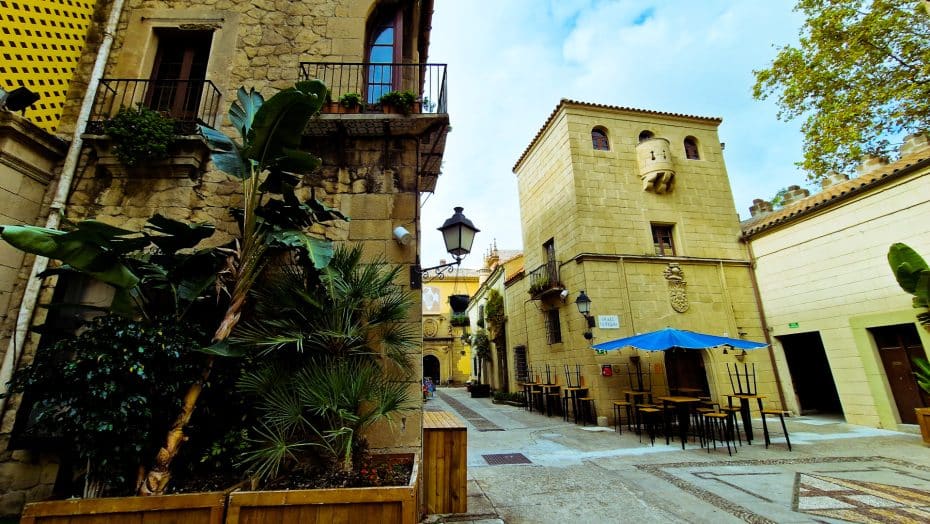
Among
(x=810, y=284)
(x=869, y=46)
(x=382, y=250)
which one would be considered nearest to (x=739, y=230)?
(x=810, y=284)

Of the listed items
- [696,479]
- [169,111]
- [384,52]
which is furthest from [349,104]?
[696,479]

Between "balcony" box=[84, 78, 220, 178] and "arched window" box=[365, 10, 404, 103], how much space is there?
2256mm

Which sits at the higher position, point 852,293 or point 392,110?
point 392,110

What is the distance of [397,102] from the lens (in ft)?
16.0

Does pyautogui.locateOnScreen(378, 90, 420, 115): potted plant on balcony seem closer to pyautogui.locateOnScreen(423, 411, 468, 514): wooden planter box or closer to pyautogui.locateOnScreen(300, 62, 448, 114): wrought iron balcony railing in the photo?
pyautogui.locateOnScreen(300, 62, 448, 114): wrought iron balcony railing

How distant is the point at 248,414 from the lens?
3.72m

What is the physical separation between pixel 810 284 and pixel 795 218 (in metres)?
1.93

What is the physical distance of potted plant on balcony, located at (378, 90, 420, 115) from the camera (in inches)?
192

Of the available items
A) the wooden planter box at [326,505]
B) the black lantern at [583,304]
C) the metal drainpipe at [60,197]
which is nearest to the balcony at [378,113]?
the metal drainpipe at [60,197]

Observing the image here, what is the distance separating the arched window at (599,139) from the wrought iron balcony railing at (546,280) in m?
4.18

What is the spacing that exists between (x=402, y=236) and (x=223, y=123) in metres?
3.32

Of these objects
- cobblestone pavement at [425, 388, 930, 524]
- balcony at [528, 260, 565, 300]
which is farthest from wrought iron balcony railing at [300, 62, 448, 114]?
balcony at [528, 260, 565, 300]

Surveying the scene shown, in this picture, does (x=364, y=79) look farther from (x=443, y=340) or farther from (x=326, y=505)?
(x=443, y=340)

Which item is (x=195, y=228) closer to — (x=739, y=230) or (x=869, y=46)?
(x=739, y=230)
